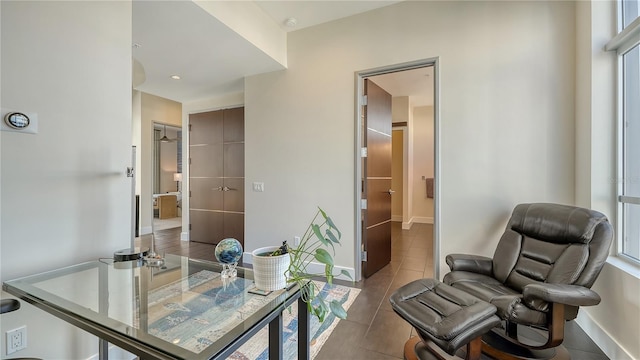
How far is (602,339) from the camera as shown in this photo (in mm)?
1773

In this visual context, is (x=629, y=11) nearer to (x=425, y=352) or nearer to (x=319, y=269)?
(x=425, y=352)

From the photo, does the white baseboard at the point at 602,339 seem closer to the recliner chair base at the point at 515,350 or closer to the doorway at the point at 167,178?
the recliner chair base at the point at 515,350

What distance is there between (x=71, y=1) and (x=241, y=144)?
285 centimetres

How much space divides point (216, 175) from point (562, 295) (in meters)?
4.50

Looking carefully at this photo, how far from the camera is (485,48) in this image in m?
2.43

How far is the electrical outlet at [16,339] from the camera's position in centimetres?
131

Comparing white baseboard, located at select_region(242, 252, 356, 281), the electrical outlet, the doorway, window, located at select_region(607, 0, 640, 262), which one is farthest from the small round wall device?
the doorway

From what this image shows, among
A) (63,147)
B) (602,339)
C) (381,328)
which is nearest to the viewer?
(63,147)

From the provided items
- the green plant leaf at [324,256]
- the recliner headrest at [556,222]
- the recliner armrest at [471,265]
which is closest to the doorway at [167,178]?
the recliner armrest at [471,265]

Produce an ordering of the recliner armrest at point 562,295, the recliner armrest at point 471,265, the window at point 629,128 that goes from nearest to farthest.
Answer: the recliner armrest at point 562,295 → the window at point 629,128 → the recliner armrest at point 471,265

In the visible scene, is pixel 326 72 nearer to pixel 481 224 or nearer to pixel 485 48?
pixel 485 48

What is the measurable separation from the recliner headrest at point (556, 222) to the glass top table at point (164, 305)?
1848mm

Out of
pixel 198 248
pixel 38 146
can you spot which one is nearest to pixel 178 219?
pixel 198 248

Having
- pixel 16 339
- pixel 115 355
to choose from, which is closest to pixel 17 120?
pixel 16 339
